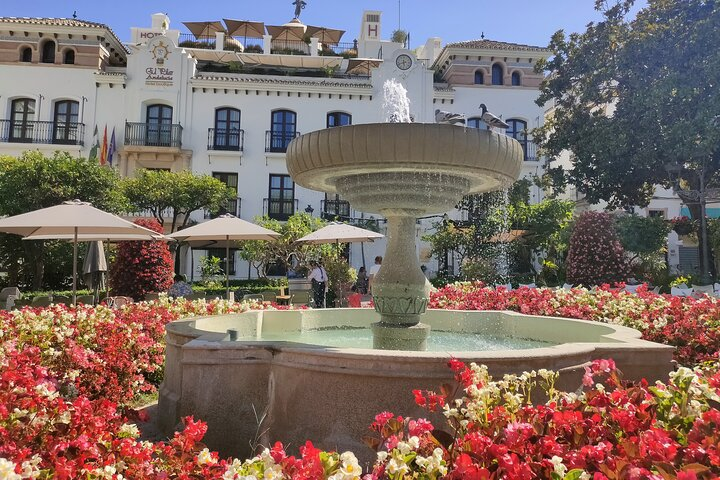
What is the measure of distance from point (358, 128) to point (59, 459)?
2724mm

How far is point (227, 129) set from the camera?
83.7 feet

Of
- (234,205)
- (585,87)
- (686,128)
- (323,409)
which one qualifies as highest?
(585,87)

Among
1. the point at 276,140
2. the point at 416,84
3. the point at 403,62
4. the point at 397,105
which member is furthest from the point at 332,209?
Result: the point at 397,105

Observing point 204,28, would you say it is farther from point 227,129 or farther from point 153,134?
point 153,134

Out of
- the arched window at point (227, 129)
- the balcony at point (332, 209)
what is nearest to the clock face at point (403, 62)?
the balcony at point (332, 209)

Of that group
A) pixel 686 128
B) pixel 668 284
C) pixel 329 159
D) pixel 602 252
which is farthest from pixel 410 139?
pixel 686 128

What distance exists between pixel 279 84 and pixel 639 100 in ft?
52.4

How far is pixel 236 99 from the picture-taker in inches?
1005

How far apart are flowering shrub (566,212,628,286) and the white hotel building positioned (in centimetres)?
1046

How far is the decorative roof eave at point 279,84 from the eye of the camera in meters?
25.3

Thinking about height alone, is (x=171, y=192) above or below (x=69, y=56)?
below

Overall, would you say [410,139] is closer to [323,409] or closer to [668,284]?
[323,409]

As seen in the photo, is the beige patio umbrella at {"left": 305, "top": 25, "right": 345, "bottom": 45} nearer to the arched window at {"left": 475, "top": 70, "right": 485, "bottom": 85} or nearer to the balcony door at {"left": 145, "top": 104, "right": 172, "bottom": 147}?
the arched window at {"left": 475, "top": 70, "right": 485, "bottom": 85}

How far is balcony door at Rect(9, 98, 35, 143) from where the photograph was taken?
24408mm
